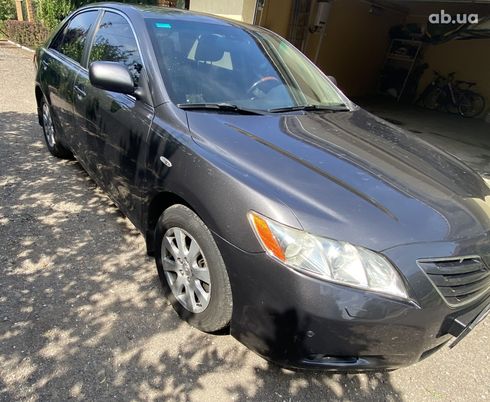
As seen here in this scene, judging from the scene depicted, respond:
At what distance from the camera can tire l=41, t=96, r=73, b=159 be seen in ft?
13.5

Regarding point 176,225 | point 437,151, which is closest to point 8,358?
point 176,225

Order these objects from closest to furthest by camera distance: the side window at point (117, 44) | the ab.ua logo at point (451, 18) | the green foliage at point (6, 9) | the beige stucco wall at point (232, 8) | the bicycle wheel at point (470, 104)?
the side window at point (117, 44) → the beige stucco wall at point (232, 8) → the ab.ua logo at point (451, 18) → the bicycle wheel at point (470, 104) → the green foliage at point (6, 9)

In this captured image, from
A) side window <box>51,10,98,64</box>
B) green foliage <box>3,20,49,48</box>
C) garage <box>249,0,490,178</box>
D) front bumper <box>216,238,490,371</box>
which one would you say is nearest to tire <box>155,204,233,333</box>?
front bumper <box>216,238,490,371</box>

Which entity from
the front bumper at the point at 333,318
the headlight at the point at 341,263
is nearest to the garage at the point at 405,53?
the front bumper at the point at 333,318

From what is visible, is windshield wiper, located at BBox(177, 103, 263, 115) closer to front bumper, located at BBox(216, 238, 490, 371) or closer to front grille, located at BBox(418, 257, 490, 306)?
front bumper, located at BBox(216, 238, 490, 371)

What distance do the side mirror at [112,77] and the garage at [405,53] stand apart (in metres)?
5.99

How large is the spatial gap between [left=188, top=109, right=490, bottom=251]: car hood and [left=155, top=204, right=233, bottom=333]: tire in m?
0.41

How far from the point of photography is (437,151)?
2.69 metres

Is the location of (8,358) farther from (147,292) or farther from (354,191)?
(354,191)

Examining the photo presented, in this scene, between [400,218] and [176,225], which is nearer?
[400,218]

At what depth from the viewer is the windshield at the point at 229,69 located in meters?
2.42

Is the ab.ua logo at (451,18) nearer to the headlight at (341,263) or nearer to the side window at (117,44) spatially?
the side window at (117,44)

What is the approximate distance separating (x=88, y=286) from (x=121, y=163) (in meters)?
0.83

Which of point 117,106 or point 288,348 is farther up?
point 117,106
